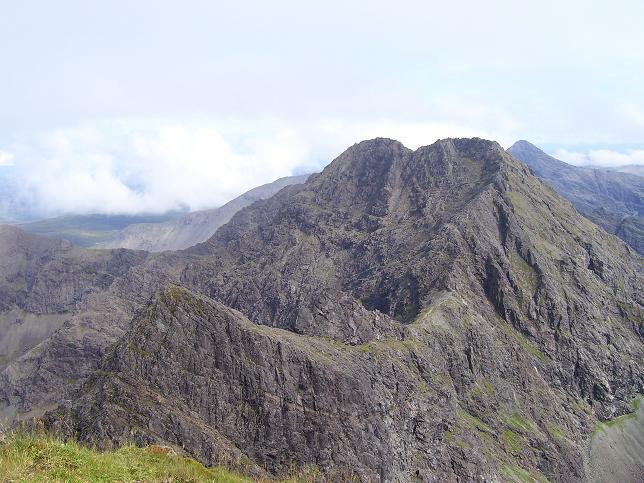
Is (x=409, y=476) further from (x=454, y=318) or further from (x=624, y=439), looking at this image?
(x=624, y=439)

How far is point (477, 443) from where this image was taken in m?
130

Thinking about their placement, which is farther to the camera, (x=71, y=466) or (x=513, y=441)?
(x=513, y=441)

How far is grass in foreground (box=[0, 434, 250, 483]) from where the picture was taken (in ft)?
70.4

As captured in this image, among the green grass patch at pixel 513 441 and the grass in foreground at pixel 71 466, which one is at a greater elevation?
the grass in foreground at pixel 71 466

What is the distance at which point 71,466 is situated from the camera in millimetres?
23141

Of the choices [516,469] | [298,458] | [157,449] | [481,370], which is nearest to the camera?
[157,449]

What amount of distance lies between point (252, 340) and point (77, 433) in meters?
33.4

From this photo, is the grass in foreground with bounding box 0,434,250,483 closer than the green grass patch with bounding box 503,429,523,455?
Yes

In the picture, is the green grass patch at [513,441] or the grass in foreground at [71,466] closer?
the grass in foreground at [71,466]

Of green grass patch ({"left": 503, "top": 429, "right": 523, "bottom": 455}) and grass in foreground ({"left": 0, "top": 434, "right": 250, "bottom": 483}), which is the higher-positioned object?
grass in foreground ({"left": 0, "top": 434, "right": 250, "bottom": 483})

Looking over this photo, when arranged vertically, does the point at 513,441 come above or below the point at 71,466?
below

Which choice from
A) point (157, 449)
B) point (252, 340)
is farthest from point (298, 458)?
point (157, 449)

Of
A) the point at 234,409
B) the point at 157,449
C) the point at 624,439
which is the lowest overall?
the point at 624,439

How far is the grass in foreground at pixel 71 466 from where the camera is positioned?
2147cm
